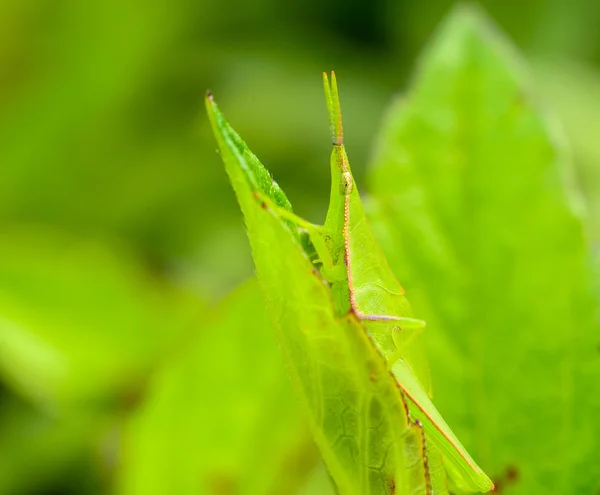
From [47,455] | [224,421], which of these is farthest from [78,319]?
[224,421]

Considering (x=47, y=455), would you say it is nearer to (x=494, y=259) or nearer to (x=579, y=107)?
(x=494, y=259)

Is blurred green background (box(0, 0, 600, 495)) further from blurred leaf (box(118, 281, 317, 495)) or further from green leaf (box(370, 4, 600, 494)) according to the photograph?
green leaf (box(370, 4, 600, 494))

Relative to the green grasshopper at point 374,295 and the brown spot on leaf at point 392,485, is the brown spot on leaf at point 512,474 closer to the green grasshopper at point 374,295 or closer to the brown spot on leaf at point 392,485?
the green grasshopper at point 374,295

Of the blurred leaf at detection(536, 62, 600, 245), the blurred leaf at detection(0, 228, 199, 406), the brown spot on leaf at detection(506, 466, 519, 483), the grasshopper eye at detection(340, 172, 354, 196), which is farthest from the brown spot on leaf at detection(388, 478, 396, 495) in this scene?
the blurred leaf at detection(536, 62, 600, 245)

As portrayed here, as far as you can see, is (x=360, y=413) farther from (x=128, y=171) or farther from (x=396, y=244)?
(x=128, y=171)

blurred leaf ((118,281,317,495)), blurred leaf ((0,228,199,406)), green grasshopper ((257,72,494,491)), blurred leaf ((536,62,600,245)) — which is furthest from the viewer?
blurred leaf ((536,62,600,245))

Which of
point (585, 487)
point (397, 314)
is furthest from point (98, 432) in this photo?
point (585, 487)
